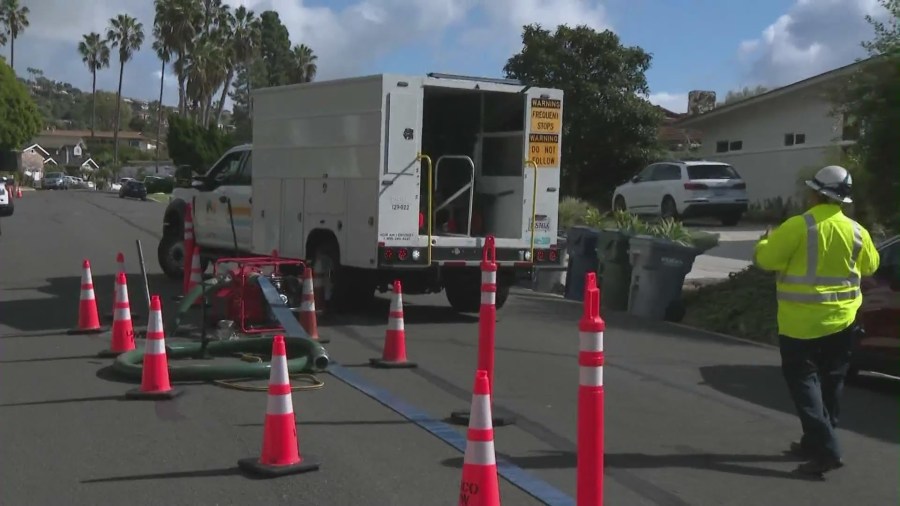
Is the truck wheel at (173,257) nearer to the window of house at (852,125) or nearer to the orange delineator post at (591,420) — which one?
the window of house at (852,125)

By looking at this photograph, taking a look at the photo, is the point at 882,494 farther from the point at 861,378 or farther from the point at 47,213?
the point at 47,213

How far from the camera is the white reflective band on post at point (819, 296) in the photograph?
6.54 m

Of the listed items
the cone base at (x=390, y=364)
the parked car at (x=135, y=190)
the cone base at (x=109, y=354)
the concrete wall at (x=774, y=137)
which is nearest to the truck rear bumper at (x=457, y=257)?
the cone base at (x=390, y=364)

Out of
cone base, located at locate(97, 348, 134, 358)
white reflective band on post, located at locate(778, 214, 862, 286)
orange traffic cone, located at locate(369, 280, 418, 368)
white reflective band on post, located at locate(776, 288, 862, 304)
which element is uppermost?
white reflective band on post, located at locate(778, 214, 862, 286)

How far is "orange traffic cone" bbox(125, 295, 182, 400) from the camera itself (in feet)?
27.4

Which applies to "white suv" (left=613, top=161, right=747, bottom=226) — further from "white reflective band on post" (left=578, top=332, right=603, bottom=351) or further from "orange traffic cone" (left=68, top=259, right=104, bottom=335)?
"white reflective band on post" (left=578, top=332, right=603, bottom=351)

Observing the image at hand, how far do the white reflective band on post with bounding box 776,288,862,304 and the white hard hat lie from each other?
0.58 metres

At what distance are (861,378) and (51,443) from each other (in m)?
7.37

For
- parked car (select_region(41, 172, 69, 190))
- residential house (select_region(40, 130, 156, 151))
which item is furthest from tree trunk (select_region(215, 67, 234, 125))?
residential house (select_region(40, 130, 156, 151))

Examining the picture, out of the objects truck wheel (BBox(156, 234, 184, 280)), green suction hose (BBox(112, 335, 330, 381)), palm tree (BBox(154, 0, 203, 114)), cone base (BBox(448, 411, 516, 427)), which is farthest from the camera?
palm tree (BBox(154, 0, 203, 114))

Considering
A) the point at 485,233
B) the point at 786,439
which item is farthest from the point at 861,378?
the point at 485,233

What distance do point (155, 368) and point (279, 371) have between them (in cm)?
247

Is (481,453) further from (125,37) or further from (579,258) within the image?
(125,37)

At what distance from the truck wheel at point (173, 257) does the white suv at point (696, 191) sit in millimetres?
12529
